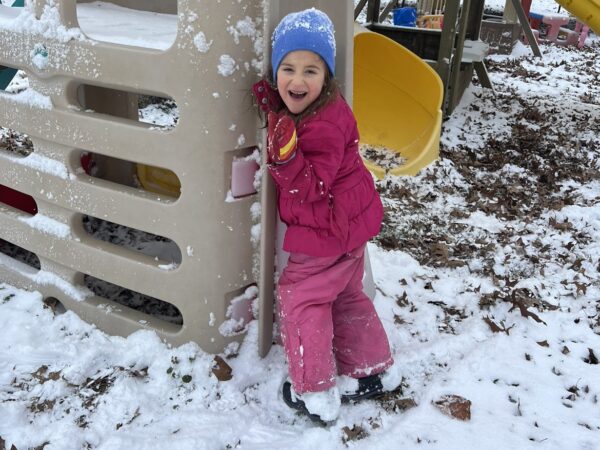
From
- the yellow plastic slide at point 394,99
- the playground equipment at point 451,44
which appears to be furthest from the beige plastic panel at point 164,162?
the playground equipment at point 451,44

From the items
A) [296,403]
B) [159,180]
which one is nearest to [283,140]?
[296,403]

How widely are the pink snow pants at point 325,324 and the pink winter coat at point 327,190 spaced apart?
10cm

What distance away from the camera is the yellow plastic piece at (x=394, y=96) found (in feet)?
18.5

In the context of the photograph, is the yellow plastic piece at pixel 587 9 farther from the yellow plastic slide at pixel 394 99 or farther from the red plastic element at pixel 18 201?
the red plastic element at pixel 18 201

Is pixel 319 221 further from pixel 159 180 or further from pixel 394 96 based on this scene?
pixel 394 96

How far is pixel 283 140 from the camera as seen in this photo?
72.0 inches

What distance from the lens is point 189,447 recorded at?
6.62ft

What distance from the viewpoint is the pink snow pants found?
7.12ft

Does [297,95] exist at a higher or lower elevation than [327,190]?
higher

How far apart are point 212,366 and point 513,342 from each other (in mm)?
1431

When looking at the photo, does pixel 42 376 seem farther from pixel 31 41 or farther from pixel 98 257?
pixel 31 41

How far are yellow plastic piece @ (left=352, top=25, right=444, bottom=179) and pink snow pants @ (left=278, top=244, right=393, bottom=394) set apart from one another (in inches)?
124

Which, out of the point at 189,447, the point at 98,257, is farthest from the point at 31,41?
the point at 189,447

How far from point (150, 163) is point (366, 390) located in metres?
1.28
